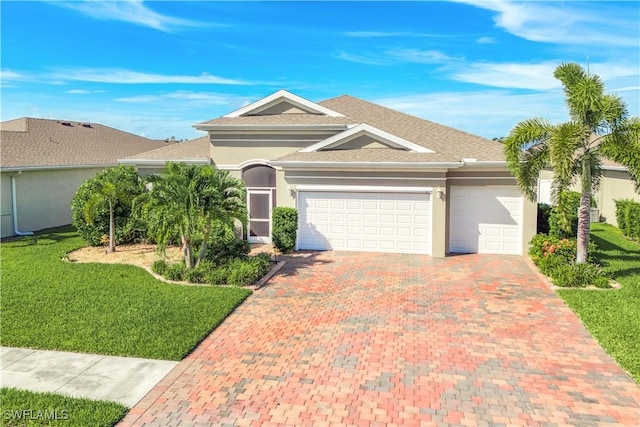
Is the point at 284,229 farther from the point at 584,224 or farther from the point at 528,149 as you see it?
the point at 584,224

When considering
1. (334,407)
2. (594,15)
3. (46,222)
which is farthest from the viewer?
(46,222)

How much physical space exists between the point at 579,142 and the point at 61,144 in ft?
83.5

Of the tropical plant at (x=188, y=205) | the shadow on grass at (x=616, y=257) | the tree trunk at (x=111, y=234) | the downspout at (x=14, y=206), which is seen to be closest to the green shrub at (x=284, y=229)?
the tropical plant at (x=188, y=205)

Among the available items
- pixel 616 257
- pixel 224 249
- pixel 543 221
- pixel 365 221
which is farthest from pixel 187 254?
pixel 616 257

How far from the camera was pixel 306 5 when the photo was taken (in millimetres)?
18938

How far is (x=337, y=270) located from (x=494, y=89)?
2050 cm

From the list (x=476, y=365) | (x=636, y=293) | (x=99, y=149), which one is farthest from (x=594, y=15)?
(x=99, y=149)

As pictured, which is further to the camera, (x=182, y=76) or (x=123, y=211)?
(x=182, y=76)

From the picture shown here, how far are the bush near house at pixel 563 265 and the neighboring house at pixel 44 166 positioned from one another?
21361 mm

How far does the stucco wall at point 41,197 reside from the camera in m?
20.1

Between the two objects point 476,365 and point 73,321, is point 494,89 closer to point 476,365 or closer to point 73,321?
point 476,365

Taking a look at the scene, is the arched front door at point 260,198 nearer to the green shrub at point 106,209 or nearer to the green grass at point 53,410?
the green shrub at point 106,209

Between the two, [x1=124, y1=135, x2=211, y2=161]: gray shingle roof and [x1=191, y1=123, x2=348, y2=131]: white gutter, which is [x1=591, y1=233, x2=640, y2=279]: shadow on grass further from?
[x1=124, y1=135, x2=211, y2=161]: gray shingle roof

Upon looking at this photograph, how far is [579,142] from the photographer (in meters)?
12.2
